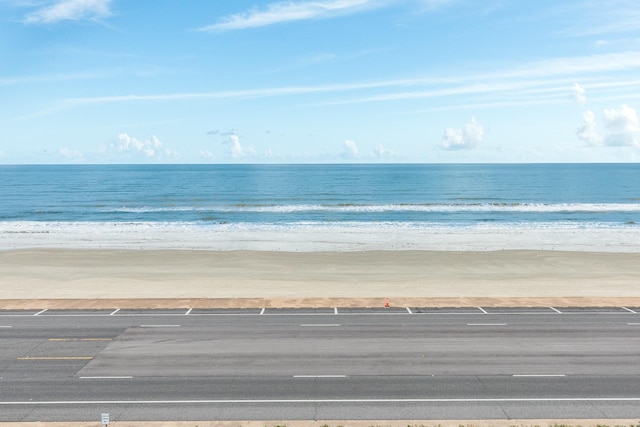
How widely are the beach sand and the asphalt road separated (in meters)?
2.33

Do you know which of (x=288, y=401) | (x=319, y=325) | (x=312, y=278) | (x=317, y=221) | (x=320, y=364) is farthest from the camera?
(x=317, y=221)

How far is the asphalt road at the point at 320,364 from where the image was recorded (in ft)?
59.3

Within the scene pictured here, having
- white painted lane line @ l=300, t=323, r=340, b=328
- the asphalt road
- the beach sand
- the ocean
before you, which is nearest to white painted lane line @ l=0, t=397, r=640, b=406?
the asphalt road

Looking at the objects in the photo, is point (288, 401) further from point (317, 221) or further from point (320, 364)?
point (317, 221)

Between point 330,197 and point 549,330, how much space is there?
8758 cm

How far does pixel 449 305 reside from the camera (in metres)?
30.8

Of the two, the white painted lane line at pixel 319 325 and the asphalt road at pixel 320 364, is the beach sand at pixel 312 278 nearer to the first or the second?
the asphalt road at pixel 320 364

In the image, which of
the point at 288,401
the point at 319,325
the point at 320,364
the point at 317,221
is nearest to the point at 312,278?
the point at 319,325

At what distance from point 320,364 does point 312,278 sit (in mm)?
19265

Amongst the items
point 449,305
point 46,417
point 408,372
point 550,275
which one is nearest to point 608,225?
point 550,275

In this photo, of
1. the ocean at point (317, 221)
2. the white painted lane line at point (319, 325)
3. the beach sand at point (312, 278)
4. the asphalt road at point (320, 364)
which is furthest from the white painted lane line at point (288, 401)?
the ocean at point (317, 221)

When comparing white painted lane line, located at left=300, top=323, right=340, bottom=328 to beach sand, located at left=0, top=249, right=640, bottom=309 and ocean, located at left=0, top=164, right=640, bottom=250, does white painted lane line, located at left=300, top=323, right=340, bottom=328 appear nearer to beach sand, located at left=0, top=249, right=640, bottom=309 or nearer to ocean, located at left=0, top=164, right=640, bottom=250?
beach sand, located at left=0, top=249, right=640, bottom=309

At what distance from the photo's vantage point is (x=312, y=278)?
41.0 metres

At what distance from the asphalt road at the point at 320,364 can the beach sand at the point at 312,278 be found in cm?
233
